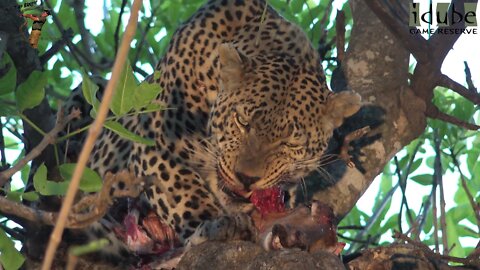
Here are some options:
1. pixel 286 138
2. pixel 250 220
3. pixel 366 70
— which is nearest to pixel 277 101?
pixel 286 138

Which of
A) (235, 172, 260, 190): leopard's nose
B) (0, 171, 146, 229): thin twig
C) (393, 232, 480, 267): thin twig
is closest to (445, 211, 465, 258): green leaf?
(235, 172, 260, 190): leopard's nose

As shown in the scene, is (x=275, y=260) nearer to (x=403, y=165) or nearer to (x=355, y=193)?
(x=355, y=193)

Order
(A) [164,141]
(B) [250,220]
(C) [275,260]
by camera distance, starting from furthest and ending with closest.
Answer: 1. (A) [164,141]
2. (B) [250,220]
3. (C) [275,260]

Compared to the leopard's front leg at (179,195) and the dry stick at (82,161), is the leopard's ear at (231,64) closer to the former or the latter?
the leopard's front leg at (179,195)

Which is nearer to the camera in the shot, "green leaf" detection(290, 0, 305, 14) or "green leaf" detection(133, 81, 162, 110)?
"green leaf" detection(133, 81, 162, 110)

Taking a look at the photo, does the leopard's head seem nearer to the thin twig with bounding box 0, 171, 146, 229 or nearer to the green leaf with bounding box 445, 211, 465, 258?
the green leaf with bounding box 445, 211, 465, 258

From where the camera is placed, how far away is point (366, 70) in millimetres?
6285

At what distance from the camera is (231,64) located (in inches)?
239

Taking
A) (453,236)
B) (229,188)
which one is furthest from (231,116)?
(453,236)

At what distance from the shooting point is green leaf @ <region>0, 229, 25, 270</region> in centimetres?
380

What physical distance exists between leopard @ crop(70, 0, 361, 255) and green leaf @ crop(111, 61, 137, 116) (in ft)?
6.45

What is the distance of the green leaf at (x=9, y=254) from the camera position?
3801 millimetres

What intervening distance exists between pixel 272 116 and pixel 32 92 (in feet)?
8.01

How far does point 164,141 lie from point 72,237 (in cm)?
190
